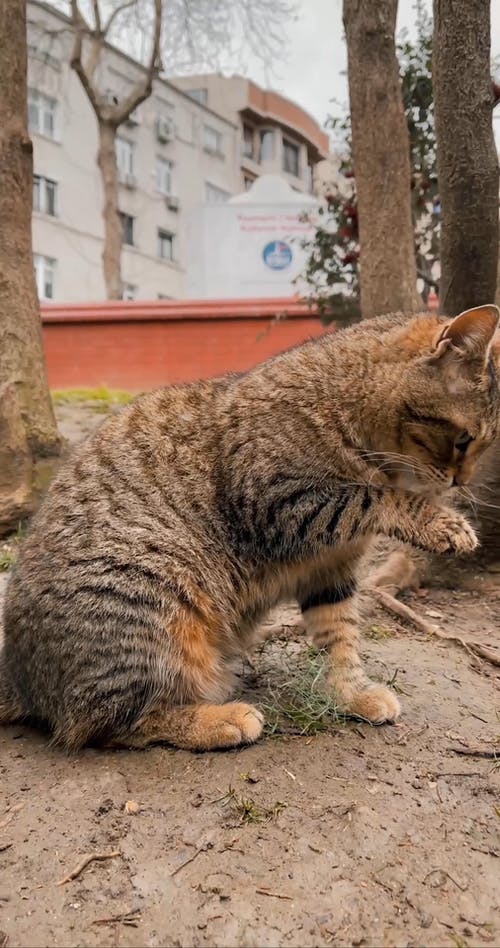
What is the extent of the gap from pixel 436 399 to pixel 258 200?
40.6 feet

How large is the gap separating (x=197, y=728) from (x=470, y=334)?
1.37m

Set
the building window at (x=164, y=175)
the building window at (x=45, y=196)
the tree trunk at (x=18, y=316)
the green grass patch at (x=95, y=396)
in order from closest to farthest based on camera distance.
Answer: the tree trunk at (x=18, y=316), the green grass patch at (x=95, y=396), the building window at (x=45, y=196), the building window at (x=164, y=175)

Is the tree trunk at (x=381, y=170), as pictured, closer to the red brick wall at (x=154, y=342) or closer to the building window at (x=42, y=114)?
the red brick wall at (x=154, y=342)

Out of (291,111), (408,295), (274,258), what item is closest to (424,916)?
(408,295)

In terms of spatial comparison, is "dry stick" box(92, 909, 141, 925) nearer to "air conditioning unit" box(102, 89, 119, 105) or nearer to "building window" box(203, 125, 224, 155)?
"air conditioning unit" box(102, 89, 119, 105)

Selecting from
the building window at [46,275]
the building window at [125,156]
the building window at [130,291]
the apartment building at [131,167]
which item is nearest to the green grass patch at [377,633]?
the apartment building at [131,167]

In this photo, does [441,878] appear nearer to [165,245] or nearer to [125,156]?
[125,156]

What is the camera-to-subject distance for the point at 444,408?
2.38m

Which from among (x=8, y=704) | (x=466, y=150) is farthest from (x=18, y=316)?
(x=8, y=704)

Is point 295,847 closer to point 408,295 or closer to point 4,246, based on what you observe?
point 408,295

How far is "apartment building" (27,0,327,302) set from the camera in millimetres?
22172

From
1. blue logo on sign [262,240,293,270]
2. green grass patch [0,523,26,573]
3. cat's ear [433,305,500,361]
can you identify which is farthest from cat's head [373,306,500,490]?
blue logo on sign [262,240,293,270]

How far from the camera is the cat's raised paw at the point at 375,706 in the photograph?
2418mm

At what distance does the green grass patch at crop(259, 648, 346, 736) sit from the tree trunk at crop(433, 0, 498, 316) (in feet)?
5.92
